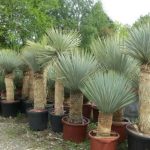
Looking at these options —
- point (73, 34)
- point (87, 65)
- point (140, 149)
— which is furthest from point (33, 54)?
point (140, 149)

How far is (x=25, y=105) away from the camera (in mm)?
7332

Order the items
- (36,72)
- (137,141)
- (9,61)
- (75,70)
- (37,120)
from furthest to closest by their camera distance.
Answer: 1. (9,61)
2. (36,72)
3. (37,120)
4. (75,70)
5. (137,141)

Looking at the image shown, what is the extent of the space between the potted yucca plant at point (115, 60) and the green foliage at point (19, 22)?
20.9 feet

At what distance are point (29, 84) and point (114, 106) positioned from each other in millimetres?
3536

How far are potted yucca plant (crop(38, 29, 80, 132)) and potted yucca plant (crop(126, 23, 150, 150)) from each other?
1543mm

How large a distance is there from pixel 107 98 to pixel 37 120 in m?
2.11

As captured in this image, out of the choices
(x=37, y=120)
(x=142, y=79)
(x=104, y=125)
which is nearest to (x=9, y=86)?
(x=37, y=120)

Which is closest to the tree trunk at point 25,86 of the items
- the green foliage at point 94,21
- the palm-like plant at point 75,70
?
the palm-like plant at point 75,70

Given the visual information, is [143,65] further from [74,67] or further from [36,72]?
[36,72]

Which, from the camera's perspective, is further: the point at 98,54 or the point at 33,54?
the point at 33,54

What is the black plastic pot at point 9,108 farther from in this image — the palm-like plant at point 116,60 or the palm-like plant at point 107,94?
the palm-like plant at point 107,94

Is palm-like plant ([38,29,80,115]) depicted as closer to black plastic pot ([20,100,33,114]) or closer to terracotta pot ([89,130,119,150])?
black plastic pot ([20,100,33,114])

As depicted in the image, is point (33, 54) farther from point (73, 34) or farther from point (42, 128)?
point (42, 128)

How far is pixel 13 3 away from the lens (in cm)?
1145
